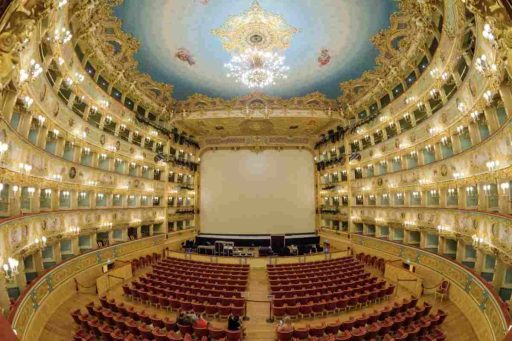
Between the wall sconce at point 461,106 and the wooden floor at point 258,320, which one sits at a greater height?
the wall sconce at point 461,106

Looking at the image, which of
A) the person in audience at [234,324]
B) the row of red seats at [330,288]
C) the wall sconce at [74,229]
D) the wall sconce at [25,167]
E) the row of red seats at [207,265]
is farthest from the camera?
the row of red seats at [207,265]

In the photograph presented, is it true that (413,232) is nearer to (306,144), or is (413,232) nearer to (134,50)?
(306,144)

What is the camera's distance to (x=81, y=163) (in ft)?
64.9

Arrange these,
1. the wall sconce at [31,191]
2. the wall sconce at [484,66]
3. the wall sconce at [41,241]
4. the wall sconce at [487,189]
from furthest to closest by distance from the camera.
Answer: the wall sconce at [31,191] → the wall sconce at [487,189] → the wall sconce at [41,241] → the wall sconce at [484,66]

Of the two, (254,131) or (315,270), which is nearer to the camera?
(315,270)

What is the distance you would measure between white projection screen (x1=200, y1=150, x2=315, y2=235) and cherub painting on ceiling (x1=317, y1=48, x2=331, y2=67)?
1452 centimetres

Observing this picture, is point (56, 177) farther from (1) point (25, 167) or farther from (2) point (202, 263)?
(2) point (202, 263)

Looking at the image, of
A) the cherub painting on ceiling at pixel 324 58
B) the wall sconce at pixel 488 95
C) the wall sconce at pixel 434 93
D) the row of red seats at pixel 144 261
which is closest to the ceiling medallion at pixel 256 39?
the cherub painting on ceiling at pixel 324 58

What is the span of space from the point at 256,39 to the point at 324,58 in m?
5.73

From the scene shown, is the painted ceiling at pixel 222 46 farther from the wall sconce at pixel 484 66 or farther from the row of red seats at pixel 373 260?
the row of red seats at pixel 373 260

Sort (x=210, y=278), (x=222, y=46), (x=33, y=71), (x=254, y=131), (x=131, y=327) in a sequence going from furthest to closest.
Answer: (x=254, y=131) < (x=222, y=46) < (x=210, y=278) < (x=131, y=327) < (x=33, y=71)

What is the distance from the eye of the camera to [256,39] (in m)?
18.9

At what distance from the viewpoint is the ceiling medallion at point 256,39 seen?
1733cm

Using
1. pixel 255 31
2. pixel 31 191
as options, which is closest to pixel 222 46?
pixel 255 31
